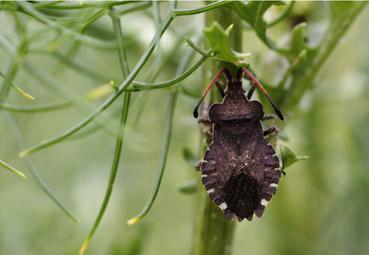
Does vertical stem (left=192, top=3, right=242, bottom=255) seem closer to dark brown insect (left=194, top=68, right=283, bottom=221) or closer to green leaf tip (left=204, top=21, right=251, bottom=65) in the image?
dark brown insect (left=194, top=68, right=283, bottom=221)

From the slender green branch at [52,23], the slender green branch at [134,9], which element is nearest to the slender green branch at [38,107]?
the slender green branch at [52,23]

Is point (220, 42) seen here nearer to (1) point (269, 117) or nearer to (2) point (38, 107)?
(1) point (269, 117)

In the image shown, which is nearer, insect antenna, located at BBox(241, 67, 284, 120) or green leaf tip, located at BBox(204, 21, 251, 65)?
green leaf tip, located at BBox(204, 21, 251, 65)

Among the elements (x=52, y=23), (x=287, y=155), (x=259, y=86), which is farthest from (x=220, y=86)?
(x=52, y=23)

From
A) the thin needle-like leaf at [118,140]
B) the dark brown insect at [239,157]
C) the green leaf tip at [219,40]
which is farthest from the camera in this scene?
the dark brown insect at [239,157]

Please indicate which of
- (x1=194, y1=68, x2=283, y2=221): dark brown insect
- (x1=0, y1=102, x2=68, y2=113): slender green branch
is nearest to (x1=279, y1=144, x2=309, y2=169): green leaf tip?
(x1=194, y1=68, x2=283, y2=221): dark brown insect

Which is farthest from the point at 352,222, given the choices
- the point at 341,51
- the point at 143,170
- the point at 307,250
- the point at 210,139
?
the point at 210,139

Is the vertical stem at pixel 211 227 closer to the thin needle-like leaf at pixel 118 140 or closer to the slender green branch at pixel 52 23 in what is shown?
the thin needle-like leaf at pixel 118 140

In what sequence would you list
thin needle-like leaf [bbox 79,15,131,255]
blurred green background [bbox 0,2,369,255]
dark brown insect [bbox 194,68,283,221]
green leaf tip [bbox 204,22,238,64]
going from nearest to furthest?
green leaf tip [bbox 204,22,238,64] → thin needle-like leaf [bbox 79,15,131,255] → dark brown insect [bbox 194,68,283,221] → blurred green background [bbox 0,2,369,255]
